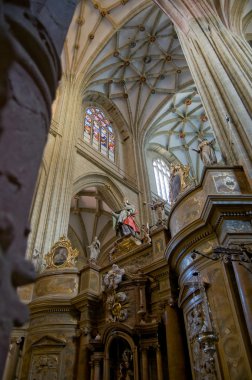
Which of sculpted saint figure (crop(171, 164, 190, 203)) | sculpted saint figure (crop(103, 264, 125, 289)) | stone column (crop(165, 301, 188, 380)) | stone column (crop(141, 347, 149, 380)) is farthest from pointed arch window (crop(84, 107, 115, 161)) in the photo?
stone column (crop(141, 347, 149, 380))

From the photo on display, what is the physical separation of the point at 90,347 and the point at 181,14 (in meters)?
12.2

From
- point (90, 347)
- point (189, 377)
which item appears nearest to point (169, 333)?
point (189, 377)

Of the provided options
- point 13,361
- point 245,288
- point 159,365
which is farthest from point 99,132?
point 245,288

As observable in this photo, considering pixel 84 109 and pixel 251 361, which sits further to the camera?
pixel 84 109

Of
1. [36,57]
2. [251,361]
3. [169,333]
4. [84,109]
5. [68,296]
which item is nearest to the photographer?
[36,57]

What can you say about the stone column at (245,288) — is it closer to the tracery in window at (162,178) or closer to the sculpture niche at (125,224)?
the sculpture niche at (125,224)

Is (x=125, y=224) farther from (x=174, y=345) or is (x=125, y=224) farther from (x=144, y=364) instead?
(x=174, y=345)

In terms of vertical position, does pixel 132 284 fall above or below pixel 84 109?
below

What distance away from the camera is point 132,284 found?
732 cm

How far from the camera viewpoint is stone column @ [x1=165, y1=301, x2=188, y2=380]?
537cm

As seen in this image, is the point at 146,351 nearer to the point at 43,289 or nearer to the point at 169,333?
the point at 169,333

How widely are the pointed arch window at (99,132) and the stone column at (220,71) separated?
307 inches

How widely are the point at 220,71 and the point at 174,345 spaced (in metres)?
7.05

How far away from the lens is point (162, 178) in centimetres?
2244
